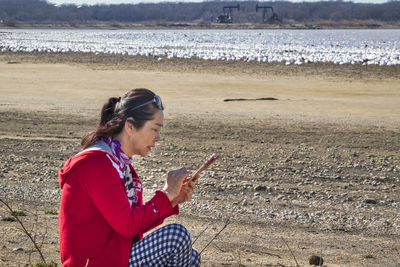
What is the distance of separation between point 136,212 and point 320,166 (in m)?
5.84

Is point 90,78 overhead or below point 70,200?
below

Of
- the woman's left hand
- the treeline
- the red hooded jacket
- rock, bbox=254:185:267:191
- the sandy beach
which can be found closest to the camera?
the red hooded jacket

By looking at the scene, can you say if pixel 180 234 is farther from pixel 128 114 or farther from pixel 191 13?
pixel 191 13

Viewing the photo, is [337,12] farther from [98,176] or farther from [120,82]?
[98,176]

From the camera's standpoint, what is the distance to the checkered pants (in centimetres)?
332

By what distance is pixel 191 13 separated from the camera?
160 m

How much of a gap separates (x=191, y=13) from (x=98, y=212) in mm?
159050

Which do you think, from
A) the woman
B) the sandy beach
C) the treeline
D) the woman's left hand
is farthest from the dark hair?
the treeline

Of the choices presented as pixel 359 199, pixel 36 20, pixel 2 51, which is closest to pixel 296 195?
pixel 359 199

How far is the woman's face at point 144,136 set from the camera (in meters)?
3.27

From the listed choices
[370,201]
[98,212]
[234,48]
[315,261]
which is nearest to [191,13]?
[234,48]

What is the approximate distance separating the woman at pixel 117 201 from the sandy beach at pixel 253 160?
1.04ft

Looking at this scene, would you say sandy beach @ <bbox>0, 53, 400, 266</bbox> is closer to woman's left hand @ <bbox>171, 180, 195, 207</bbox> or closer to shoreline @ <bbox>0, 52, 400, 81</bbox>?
woman's left hand @ <bbox>171, 180, 195, 207</bbox>

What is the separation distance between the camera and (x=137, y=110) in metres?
3.25
